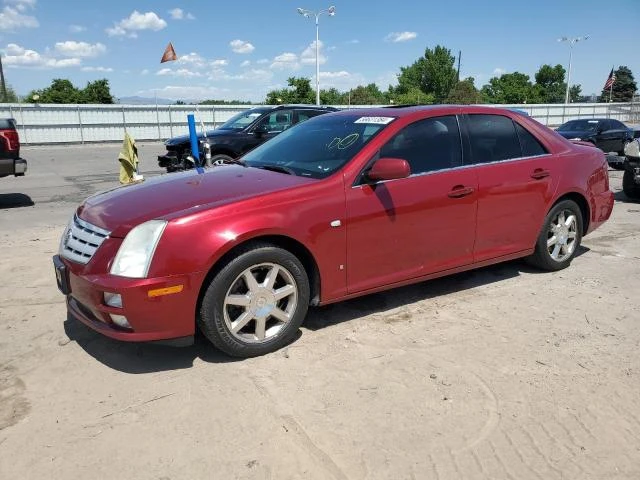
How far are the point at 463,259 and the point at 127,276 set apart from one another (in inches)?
106

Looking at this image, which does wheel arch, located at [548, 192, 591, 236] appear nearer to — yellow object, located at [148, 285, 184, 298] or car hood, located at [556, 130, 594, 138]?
yellow object, located at [148, 285, 184, 298]

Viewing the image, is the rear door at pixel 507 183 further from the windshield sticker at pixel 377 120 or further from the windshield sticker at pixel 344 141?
the windshield sticker at pixel 344 141

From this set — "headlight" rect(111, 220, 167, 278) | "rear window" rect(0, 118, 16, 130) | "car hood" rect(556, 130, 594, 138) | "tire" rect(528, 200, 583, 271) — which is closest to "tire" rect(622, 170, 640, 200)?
"tire" rect(528, 200, 583, 271)

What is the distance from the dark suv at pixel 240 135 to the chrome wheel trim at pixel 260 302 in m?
8.17

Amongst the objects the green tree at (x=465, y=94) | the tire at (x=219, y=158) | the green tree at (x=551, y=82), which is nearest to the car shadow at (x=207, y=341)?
the tire at (x=219, y=158)

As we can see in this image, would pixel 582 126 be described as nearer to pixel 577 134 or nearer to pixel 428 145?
pixel 577 134

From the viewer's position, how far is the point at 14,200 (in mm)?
10062

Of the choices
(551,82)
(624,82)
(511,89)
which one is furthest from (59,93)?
(624,82)

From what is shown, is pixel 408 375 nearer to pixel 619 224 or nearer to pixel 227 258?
pixel 227 258

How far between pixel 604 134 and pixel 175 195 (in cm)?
1670

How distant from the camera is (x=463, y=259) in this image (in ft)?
14.7

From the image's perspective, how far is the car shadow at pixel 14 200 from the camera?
9531mm

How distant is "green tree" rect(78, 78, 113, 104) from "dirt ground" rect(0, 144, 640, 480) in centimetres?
3615

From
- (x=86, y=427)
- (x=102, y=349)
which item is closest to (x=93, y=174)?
(x=102, y=349)
